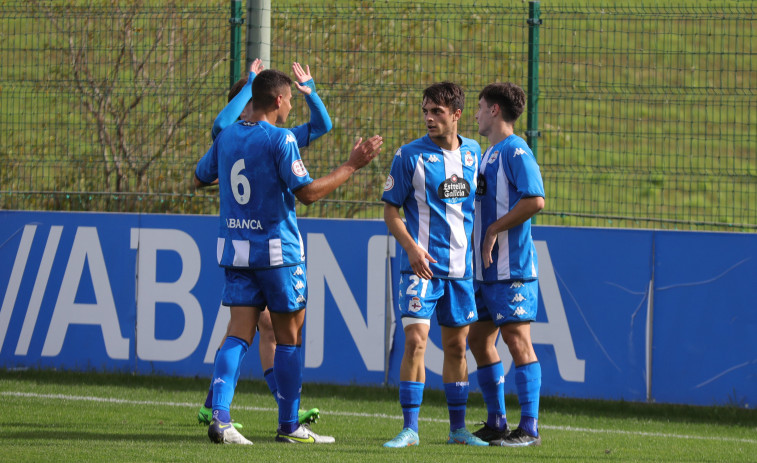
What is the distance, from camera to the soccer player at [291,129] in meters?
6.17

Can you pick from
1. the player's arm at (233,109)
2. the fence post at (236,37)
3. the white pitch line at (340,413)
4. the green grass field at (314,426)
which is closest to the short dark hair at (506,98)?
the player's arm at (233,109)

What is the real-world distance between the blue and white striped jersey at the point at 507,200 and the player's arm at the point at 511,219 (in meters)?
0.05

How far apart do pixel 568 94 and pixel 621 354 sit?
7.10ft

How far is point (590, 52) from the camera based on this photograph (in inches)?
337

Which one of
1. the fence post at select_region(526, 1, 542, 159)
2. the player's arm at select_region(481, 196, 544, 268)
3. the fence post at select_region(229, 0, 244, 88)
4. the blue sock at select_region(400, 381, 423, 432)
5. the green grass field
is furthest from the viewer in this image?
the fence post at select_region(229, 0, 244, 88)

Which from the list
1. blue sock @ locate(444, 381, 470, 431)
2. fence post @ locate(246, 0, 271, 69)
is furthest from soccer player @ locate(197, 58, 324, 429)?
fence post @ locate(246, 0, 271, 69)

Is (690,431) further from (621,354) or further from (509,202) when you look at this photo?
(509,202)

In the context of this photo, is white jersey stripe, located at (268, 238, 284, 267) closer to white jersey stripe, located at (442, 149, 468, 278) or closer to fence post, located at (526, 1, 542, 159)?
white jersey stripe, located at (442, 149, 468, 278)

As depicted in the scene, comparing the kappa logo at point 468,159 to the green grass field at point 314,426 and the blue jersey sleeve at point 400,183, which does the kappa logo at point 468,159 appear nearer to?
the blue jersey sleeve at point 400,183

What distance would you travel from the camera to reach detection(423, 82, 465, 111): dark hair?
5.68m

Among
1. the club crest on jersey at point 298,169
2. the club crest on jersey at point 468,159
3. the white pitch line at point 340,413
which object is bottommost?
the white pitch line at point 340,413

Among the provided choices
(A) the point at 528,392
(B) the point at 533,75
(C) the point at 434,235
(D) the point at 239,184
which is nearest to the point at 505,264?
(C) the point at 434,235

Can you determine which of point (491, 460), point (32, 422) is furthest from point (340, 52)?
point (491, 460)

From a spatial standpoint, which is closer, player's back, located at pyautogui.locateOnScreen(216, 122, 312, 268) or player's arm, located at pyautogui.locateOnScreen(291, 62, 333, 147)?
player's back, located at pyautogui.locateOnScreen(216, 122, 312, 268)
